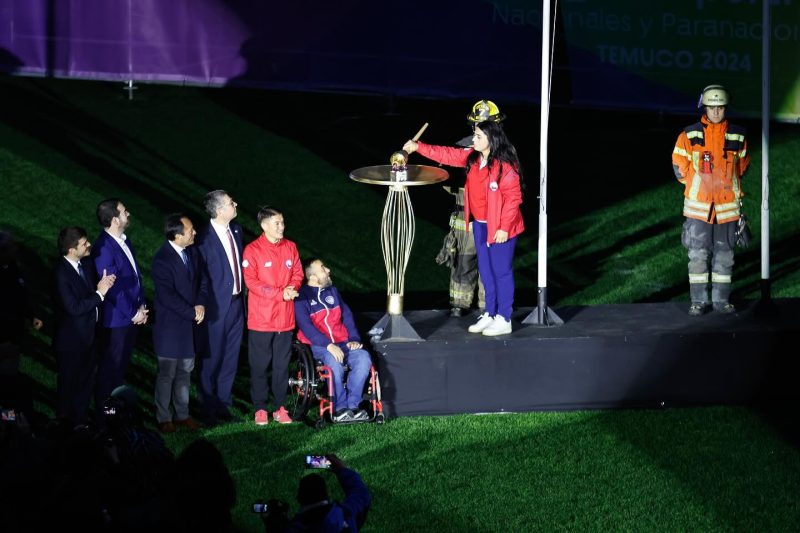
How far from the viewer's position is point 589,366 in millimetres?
Answer: 11656

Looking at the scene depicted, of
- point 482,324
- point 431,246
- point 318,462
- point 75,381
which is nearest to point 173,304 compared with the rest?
point 75,381

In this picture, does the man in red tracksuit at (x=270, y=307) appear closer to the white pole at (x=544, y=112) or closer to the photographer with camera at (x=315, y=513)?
the white pole at (x=544, y=112)

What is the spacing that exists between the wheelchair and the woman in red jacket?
953 millimetres

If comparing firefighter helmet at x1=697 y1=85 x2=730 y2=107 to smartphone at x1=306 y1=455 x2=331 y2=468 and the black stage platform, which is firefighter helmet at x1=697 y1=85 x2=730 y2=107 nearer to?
the black stage platform

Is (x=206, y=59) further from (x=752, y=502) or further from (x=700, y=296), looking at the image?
(x=752, y=502)

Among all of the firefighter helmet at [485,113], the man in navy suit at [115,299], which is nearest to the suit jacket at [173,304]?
the man in navy suit at [115,299]

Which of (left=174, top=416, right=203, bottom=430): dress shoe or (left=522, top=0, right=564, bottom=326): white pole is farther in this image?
(left=522, top=0, right=564, bottom=326): white pole

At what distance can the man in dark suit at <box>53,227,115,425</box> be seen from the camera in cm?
1046

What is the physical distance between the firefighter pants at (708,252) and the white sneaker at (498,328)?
171cm

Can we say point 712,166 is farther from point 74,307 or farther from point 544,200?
point 74,307

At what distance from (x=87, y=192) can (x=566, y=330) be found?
7376mm

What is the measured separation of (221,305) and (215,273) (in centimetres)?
25

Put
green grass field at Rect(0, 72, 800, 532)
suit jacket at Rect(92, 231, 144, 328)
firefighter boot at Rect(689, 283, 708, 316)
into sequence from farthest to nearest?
firefighter boot at Rect(689, 283, 708, 316), suit jacket at Rect(92, 231, 144, 328), green grass field at Rect(0, 72, 800, 532)

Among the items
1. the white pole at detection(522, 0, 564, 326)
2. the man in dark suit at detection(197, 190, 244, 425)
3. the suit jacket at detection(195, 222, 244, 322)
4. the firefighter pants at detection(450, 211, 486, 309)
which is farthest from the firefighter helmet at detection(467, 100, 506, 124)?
the suit jacket at detection(195, 222, 244, 322)
